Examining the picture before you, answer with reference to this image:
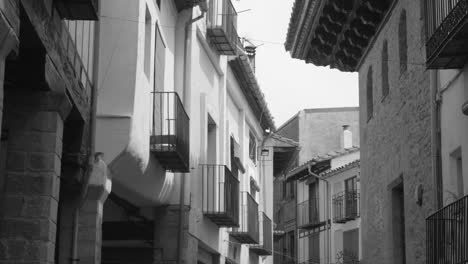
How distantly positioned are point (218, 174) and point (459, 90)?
7.23 m

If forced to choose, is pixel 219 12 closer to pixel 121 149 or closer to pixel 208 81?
pixel 208 81

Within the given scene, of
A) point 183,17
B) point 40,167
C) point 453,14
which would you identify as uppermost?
point 183,17

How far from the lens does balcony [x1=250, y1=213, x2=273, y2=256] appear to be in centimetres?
2959

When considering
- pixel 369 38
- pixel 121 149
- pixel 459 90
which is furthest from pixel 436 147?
pixel 369 38

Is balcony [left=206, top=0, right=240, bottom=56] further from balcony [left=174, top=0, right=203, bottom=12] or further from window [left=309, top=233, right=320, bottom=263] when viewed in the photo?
window [left=309, top=233, right=320, bottom=263]

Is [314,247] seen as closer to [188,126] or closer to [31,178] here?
[188,126]

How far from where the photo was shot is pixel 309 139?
53.5 m

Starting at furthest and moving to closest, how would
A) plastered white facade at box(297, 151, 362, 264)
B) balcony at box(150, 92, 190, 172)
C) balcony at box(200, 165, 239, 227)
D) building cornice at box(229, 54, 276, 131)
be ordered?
plastered white facade at box(297, 151, 362, 264) < building cornice at box(229, 54, 276, 131) < balcony at box(200, 165, 239, 227) < balcony at box(150, 92, 190, 172)

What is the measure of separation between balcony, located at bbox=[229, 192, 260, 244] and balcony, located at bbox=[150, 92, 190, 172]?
7.99m

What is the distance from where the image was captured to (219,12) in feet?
74.4

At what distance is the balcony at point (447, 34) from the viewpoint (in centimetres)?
1319

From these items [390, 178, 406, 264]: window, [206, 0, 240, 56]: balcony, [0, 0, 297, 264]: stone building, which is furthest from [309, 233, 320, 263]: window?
[390, 178, 406, 264]: window

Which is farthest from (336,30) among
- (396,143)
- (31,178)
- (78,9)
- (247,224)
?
(31,178)

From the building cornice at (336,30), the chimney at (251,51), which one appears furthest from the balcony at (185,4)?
the chimney at (251,51)
